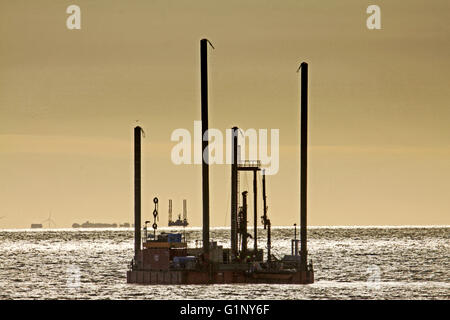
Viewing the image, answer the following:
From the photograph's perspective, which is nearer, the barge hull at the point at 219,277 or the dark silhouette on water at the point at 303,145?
the dark silhouette on water at the point at 303,145

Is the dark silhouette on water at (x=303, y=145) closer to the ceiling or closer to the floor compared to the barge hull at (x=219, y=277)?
closer to the ceiling

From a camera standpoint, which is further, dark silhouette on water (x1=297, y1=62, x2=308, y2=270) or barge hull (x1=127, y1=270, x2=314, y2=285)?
barge hull (x1=127, y1=270, x2=314, y2=285)

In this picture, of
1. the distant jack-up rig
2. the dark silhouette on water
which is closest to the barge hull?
the distant jack-up rig

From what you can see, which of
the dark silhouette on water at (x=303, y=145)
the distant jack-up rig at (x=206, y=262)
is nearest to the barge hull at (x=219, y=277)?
the distant jack-up rig at (x=206, y=262)

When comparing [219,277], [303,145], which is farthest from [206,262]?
[303,145]

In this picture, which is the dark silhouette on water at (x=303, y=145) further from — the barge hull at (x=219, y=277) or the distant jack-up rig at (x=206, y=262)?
the barge hull at (x=219, y=277)

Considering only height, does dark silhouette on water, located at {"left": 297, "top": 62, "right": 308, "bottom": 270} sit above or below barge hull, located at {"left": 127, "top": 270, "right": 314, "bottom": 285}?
above

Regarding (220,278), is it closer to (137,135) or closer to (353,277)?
(137,135)

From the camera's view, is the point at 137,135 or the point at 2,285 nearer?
the point at 137,135

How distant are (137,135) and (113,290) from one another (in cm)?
1291

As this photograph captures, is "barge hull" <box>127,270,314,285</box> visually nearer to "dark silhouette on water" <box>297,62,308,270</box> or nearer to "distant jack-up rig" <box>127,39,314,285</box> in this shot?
"distant jack-up rig" <box>127,39,314,285</box>
